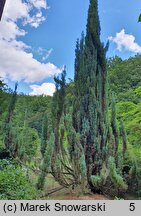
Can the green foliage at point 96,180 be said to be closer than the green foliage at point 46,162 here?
No

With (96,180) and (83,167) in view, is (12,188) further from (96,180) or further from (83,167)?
(96,180)

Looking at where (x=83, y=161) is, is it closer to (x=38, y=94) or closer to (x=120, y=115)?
(x=120, y=115)

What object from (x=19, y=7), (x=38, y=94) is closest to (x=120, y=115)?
(x=19, y=7)

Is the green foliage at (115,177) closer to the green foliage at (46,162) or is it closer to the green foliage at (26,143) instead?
the green foliage at (46,162)

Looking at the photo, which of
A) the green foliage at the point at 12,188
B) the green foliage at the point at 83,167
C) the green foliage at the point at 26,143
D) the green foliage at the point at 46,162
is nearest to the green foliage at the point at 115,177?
the green foliage at the point at 83,167

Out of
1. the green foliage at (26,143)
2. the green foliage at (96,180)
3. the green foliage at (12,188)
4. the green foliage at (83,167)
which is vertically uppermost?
the green foliage at (26,143)

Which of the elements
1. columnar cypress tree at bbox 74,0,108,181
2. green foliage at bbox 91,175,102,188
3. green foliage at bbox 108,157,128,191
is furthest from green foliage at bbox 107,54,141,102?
green foliage at bbox 91,175,102,188

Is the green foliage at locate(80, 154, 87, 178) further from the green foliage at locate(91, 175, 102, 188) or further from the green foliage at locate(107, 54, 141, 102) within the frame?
the green foliage at locate(107, 54, 141, 102)

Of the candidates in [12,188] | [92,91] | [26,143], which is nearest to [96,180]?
[92,91]

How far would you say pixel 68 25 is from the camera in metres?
14.7

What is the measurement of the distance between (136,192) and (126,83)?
10468mm

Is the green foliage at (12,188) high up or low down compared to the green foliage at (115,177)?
down

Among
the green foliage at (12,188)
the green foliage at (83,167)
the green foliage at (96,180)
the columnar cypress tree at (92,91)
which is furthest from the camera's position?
the columnar cypress tree at (92,91)

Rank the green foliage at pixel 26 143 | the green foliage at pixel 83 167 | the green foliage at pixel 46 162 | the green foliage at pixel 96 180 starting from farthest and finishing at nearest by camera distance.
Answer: the green foliage at pixel 26 143 < the green foliage at pixel 96 180 < the green foliage at pixel 83 167 < the green foliage at pixel 46 162
